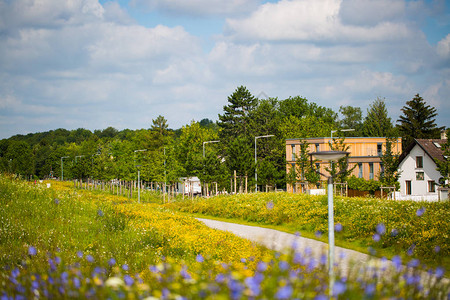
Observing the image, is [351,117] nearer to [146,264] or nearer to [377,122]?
[377,122]

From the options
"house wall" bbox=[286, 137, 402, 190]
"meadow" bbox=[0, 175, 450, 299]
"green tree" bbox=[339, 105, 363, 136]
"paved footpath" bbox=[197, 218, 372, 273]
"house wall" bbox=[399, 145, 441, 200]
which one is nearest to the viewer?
"meadow" bbox=[0, 175, 450, 299]

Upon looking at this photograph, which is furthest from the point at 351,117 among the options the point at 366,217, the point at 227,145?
the point at 366,217

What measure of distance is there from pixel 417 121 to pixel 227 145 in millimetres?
40196

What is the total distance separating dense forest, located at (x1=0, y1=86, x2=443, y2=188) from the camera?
39.8m

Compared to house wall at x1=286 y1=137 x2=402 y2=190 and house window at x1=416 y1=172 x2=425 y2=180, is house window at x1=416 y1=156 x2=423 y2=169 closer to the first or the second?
house window at x1=416 y1=172 x2=425 y2=180

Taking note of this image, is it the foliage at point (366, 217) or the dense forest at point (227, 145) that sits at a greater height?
the dense forest at point (227, 145)

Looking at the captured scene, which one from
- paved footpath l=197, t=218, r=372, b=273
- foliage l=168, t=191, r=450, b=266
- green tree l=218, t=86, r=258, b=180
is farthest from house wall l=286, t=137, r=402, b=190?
paved footpath l=197, t=218, r=372, b=273

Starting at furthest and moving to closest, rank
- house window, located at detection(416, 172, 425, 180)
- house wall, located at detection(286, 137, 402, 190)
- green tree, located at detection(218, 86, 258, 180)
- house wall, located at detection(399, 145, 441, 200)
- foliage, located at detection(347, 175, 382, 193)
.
→ green tree, located at detection(218, 86, 258, 180) → house wall, located at detection(286, 137, 402, 190) → house window, located at detection(416, 172, 425, 180) → foliage, located at detection(347, 175, 382, 193) → house wall, located at detection(399, 145, 441, 200)

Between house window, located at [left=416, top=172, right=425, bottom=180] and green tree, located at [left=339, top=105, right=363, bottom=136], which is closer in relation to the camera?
house window, located at [left=416, top=172, right=425, bottom=180]

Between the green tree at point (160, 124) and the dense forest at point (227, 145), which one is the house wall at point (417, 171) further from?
the green tree at point (160, 124)

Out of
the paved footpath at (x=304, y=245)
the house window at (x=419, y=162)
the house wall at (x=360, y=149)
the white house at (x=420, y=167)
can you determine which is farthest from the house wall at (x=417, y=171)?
the paved footpath at (x=304, y=245)

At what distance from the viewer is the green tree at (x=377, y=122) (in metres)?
79.0

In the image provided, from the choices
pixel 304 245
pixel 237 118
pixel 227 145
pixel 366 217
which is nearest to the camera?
pixel 304 245

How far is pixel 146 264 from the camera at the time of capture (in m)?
9.96
